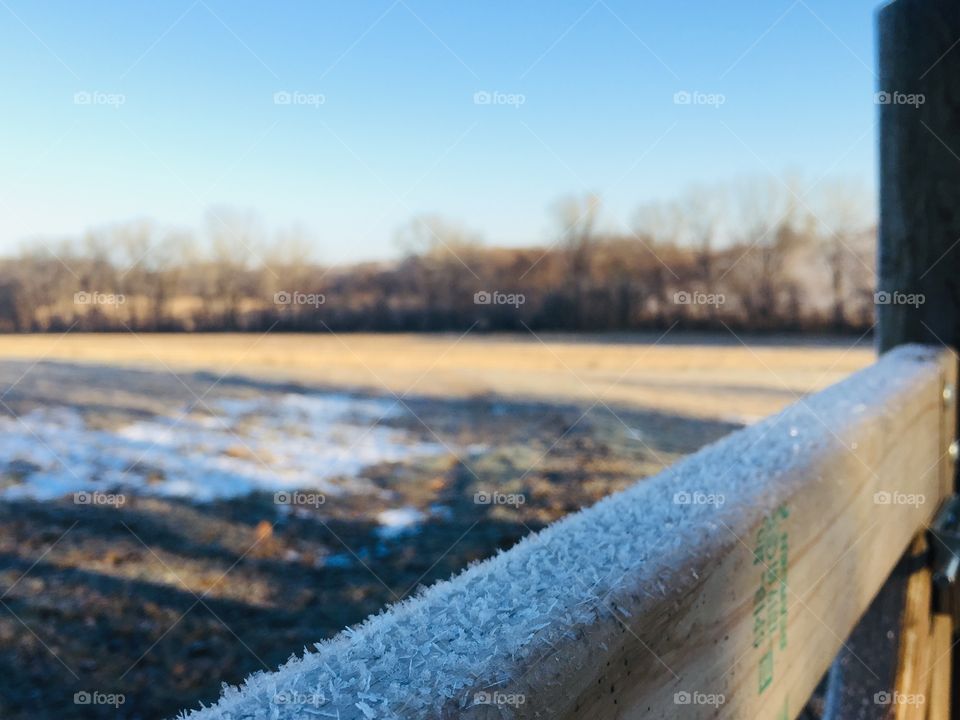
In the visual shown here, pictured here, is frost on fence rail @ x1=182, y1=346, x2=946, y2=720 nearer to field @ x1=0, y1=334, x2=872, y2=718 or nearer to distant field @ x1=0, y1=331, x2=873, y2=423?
field @ x1=0, y1=334, x2=872, y2=718

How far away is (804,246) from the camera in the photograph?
42.4 feet

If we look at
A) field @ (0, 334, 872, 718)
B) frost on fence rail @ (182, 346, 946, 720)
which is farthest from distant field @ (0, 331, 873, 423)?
frost on fence rail @ (182, 346, 946, 720)

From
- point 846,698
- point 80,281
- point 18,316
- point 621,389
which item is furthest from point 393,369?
point 846,698

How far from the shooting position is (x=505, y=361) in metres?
12.1

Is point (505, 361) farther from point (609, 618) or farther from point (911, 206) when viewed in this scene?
point (609, 618)

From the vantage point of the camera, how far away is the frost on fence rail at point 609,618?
0.39 m

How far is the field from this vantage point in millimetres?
3373

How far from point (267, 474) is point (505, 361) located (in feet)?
21.7

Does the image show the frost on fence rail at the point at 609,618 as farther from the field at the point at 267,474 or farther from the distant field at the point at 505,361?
the distant field at the point at 505,361

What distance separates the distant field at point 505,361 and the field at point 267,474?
61 mm

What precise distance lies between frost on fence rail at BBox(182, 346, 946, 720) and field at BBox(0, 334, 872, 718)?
151 cm

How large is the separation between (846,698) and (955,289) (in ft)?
2.98

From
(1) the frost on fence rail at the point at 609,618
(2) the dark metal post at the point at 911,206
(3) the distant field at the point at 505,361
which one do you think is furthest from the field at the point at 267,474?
(1) the frost on fence rail at the point at 609,618

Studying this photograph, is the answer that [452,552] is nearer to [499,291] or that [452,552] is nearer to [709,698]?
[709,698]
